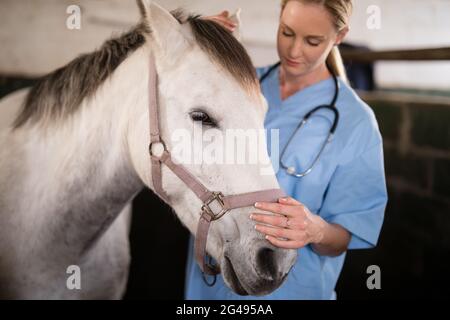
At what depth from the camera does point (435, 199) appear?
1560 mm

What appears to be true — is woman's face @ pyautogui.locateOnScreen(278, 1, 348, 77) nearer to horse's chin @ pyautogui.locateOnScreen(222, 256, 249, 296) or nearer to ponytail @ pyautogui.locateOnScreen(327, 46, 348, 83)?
ponytail @ pyautogui.locateOnScreen(327, 46, 348, 83)

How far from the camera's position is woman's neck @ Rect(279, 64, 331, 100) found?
103 centimetres

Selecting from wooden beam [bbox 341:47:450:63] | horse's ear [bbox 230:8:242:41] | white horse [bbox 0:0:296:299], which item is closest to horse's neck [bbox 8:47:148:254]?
white horse [bbox 0:0:296:299]

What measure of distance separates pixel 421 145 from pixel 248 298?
1.14 m

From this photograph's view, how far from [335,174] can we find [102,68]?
2.07ft

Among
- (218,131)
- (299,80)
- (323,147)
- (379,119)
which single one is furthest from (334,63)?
(379,119)

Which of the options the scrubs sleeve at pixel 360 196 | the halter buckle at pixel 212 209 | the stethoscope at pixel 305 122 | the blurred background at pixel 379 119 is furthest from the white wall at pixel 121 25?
the halter buckle at pixel 212 209

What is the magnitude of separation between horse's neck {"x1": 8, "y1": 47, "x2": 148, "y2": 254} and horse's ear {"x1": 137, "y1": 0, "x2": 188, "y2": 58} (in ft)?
0.25

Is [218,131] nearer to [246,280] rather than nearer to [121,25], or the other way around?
[246,280]

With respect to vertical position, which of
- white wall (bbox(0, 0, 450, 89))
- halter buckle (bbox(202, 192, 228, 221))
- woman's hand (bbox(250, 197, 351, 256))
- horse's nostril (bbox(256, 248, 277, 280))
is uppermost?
white wall (bbox(0, 0, 450, 89))

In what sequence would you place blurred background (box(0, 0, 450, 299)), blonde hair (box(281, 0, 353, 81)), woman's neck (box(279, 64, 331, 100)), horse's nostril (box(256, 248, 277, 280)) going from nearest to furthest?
horse's nostril (box(256, 248, 277, 280)) < blonde hair (box(281, 0, 353, 81)) < woman's neck (box(279, 64, 331, 100)) < blurred background (box(0, 0, 450, 299))

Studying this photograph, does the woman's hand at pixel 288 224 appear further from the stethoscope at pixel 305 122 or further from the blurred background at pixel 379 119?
the blurred background at pixel 379 119
